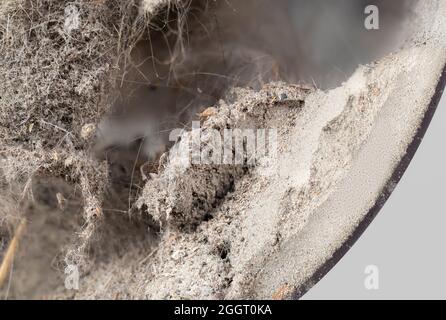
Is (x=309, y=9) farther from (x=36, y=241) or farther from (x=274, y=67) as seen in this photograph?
(x=36, y=241)

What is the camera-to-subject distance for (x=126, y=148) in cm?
135

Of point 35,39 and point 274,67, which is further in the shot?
point 274,67

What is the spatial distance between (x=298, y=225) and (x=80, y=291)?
59 centimetres

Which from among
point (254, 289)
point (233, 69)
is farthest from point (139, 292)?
point (233, 69)

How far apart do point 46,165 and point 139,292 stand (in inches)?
12.1

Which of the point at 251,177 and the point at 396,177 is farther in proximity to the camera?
the point at 251,177

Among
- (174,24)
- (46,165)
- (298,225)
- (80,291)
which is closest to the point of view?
(298,225)

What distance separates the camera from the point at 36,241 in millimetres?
1518

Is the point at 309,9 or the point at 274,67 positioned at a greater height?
the point at 309,9

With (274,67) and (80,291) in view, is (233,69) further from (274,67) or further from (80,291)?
(80,291)

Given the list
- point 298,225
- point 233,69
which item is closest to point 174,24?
point 233,69

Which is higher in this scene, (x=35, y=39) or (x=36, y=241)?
(x=35, y=39)

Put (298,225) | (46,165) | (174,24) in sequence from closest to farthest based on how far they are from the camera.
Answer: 1. (298,225)
2. (46,165)
3. (174,24)
